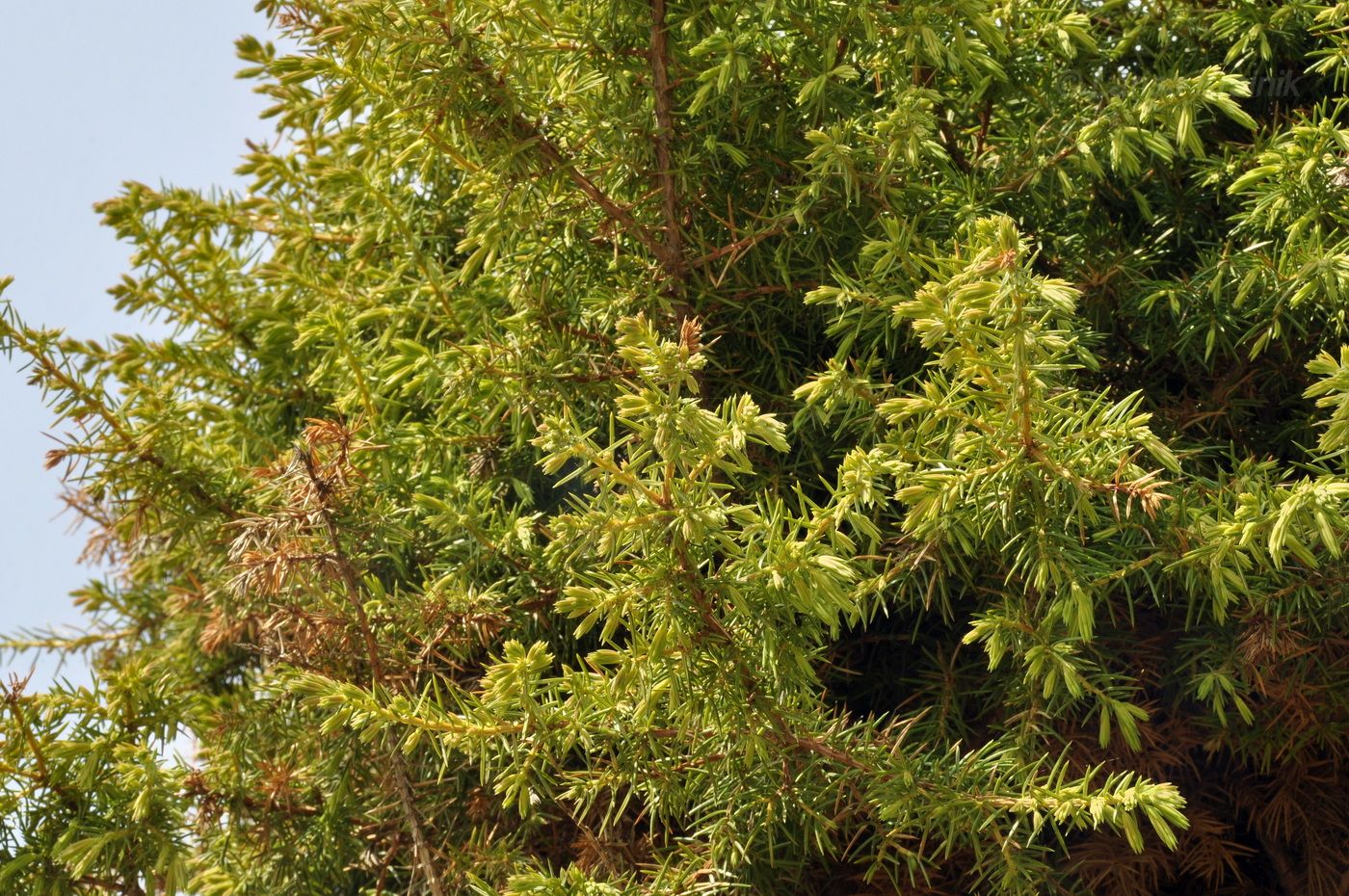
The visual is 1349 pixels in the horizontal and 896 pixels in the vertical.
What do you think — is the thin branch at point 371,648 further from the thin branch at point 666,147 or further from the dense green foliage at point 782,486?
the thin branch at point 666,147

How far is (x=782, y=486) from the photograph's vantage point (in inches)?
54.7

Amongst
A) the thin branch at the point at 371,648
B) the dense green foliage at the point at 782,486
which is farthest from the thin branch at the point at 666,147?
the thin branch at the point at 371,648

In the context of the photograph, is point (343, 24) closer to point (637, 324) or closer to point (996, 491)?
point (637, 324)

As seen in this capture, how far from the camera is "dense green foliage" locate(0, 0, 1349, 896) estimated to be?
1089 mm

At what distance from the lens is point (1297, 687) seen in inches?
50.1

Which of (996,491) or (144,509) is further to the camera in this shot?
(144,509)

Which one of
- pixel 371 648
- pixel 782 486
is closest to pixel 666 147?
pixel 782 486

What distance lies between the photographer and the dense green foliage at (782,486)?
109 cm

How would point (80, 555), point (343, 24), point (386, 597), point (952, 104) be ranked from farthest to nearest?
point (80, 555)
point (952, 104)
point (386, 597)
point (343, 24)

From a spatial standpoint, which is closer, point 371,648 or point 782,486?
point 371,648

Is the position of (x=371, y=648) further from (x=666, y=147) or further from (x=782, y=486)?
(x=666, y=147)

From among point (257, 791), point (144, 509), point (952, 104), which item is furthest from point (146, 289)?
point (952, 104)

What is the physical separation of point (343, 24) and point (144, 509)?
61 centimetres

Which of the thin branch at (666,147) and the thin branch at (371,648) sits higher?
the thin branch at (666,147)
